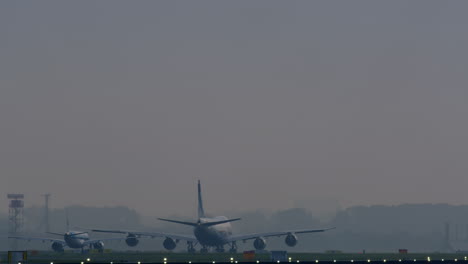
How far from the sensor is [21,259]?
322ft

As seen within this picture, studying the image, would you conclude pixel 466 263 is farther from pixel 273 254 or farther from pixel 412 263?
pixel 273 254

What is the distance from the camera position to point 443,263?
10662cm

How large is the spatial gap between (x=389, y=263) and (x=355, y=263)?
544 cm

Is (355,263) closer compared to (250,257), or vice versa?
(355,263)

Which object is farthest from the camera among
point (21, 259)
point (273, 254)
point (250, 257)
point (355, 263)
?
point (250, 257)

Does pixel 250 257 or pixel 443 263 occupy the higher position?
pixel 250 257

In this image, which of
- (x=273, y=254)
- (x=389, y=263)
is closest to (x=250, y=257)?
(x=273, y=254)

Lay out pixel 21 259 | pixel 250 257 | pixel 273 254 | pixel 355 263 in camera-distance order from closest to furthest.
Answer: pixel 21 259 → pixel 355 263 → pixel 273 254 → pixel 250 257

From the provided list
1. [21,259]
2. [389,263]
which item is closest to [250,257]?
[389,263]

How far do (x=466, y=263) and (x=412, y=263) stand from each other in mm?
5834

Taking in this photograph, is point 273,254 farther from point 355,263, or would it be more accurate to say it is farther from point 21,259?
point 21,259

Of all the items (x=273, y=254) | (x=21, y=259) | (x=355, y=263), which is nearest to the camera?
(x=21, y=259)

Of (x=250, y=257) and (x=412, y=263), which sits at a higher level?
(x=250, y=257)

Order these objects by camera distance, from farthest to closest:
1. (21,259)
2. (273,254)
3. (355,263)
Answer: (273,254) < (355,263) < (21,259)
